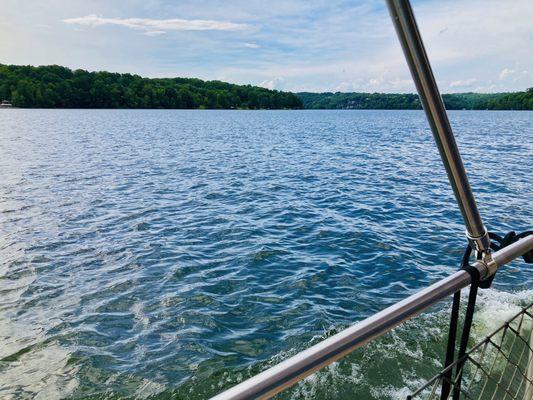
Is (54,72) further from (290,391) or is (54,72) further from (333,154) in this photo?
(290,391)

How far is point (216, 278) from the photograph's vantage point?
1012 cm

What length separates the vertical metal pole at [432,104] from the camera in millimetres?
1235

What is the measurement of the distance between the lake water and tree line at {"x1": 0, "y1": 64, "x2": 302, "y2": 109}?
439 feet

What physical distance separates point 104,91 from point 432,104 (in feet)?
543

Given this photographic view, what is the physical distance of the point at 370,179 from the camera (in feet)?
80.6

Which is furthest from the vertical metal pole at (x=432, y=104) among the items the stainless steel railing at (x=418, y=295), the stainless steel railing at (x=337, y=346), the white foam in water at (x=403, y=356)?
the white foam in water at (x=403, y=356)

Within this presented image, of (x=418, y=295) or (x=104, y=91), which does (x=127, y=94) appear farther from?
(x=418, y=295)

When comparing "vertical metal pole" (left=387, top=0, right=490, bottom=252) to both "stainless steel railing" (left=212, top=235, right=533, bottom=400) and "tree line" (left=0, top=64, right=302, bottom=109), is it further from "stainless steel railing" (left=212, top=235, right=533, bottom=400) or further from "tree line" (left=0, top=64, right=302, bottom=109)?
"tree line" (left=0, top=64, right=302, bottom=109)

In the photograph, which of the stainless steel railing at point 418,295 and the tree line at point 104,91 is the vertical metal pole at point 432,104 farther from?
the tree line at point 104,91

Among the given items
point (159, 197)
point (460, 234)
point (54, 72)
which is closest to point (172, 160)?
point (159, 197)

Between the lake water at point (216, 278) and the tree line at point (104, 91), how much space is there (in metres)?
134

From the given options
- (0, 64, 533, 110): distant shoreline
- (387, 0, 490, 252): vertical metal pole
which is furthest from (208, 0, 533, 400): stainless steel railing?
(0, 64, 533, 110): distant shoreline

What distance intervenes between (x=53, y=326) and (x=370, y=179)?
19827mm

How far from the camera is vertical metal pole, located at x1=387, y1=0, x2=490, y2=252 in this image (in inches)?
48.6
